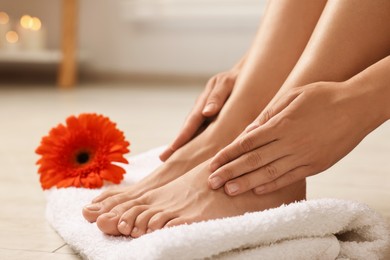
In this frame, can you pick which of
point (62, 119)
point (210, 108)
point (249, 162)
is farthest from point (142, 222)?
point (62, 119)

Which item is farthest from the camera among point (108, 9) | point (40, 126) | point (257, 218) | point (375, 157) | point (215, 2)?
point (108, 9)

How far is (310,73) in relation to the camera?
81 cm

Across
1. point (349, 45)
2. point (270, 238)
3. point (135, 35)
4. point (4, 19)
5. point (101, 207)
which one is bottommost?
point (270, 238)

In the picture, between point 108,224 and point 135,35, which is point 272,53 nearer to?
point 108,224

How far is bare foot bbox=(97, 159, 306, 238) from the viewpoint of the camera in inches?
30.2

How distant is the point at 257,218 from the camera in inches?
26.6

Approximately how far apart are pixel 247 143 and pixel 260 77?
0.19m

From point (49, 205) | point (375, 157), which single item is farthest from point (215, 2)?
point (49, 205)

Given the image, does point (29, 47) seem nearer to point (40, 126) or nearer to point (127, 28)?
point (127, 28)

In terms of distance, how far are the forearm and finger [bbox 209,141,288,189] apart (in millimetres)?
108

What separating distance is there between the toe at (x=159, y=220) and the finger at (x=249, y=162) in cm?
6

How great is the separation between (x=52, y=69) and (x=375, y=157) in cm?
239

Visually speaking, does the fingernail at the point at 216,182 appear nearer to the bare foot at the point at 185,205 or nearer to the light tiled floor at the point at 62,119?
the bare foot at the point at 185,205

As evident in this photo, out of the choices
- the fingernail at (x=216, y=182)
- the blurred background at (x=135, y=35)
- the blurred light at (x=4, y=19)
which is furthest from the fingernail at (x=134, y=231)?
the blurred light at (x=4, y=19)
